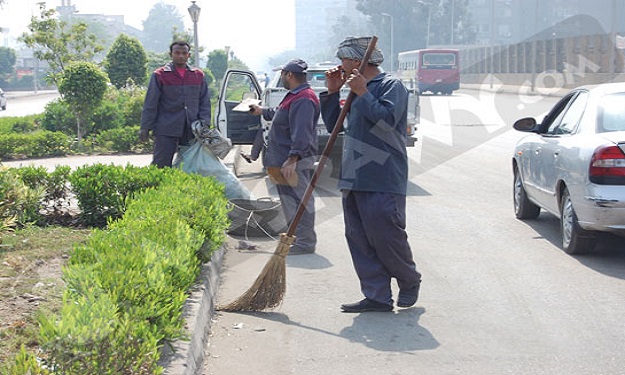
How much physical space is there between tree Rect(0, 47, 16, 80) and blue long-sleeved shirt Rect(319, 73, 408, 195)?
301 ft

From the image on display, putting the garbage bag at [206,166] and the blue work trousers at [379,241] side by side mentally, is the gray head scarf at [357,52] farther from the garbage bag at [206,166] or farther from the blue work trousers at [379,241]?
the garbage bag at [206,166]

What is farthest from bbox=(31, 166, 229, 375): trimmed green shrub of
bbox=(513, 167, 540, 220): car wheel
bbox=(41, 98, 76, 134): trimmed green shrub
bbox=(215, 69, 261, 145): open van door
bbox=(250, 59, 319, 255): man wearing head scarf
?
bbox=(41, 98, 76, 134): trimmed green shrub

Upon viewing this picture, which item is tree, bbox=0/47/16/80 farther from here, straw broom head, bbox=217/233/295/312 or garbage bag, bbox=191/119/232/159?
straw broom head, bbox=217/233/295/312

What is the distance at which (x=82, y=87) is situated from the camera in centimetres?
1883

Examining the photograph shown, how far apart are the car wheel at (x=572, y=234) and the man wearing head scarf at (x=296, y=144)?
224 cm

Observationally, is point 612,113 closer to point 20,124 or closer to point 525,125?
point 525,125

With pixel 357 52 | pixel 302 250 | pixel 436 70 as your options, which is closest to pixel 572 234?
pixel 302 250

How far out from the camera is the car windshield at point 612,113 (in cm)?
764

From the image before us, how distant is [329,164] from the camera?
50.8ft

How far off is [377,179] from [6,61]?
93.6 meters

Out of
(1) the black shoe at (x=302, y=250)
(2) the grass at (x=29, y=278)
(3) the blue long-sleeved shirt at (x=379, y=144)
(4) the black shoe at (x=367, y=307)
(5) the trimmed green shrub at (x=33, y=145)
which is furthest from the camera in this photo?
(5) the trimmed green shrub at (x=33, y=145)

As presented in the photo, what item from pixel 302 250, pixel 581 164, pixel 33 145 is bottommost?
pixel 302 250

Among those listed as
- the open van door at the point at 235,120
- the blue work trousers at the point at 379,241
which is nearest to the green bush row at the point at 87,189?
the blue work trousers at the point at 379,241

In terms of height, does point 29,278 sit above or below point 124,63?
below
